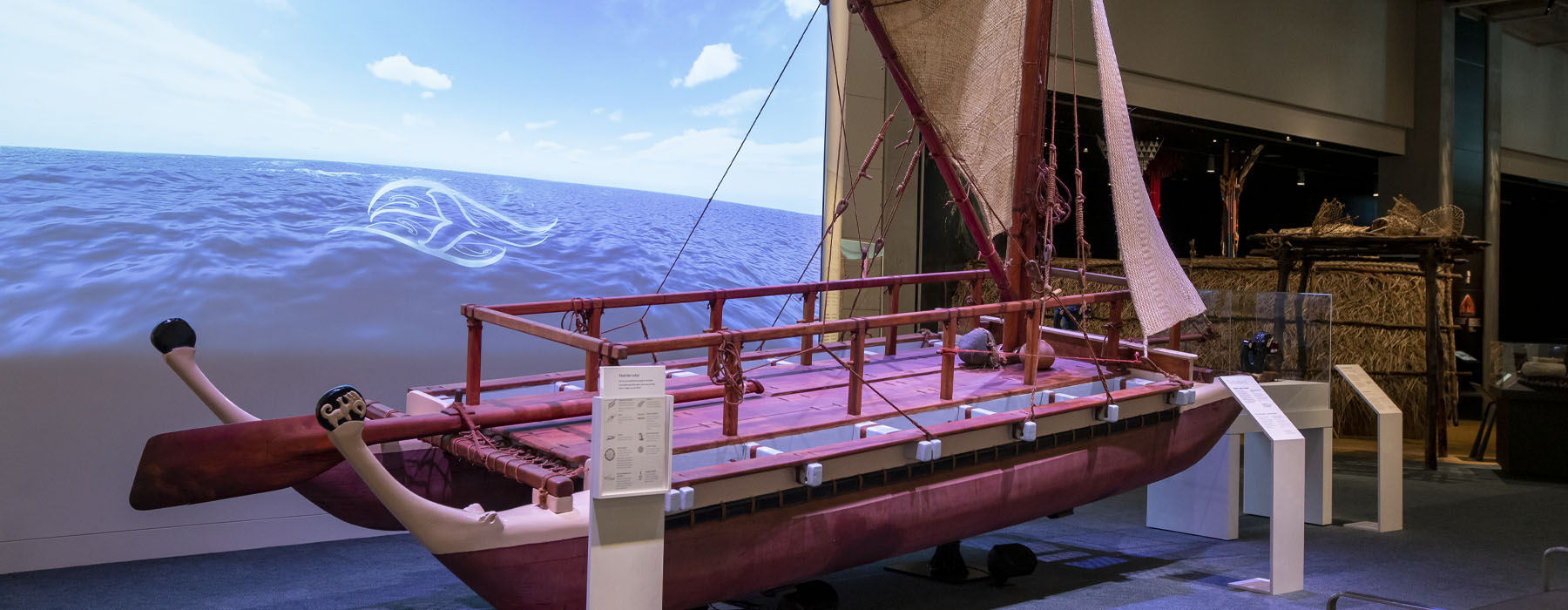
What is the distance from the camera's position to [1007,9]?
5352mm

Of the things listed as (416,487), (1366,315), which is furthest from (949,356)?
(1366,315)

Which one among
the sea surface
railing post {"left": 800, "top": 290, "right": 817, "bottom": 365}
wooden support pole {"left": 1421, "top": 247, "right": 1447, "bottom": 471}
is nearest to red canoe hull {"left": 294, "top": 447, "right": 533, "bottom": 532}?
railing post {"left": 800, "top": 290, "right": 817, "bottom": 365}

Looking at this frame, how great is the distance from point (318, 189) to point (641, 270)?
78.4 inches

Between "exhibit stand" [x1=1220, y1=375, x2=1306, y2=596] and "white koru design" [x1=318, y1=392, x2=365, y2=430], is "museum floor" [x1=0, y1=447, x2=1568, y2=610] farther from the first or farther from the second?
"white koru design" [x1=318, y1=392, x2=365, y2=430]

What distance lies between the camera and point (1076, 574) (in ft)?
17.0

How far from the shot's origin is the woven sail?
538 cm

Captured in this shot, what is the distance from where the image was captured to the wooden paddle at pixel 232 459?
3150mm

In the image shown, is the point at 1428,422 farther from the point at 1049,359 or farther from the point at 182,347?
the point at 182,347

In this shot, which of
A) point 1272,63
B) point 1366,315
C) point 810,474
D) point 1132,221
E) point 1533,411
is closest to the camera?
point 810,474

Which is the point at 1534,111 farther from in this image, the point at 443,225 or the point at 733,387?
the point at 733,387

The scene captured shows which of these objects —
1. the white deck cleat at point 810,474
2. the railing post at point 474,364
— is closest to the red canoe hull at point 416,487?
the railing post at point 474,364

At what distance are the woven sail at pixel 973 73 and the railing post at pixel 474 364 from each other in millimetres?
2586

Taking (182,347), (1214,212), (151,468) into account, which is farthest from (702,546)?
(1214,212)

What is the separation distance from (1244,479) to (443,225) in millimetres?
5046
